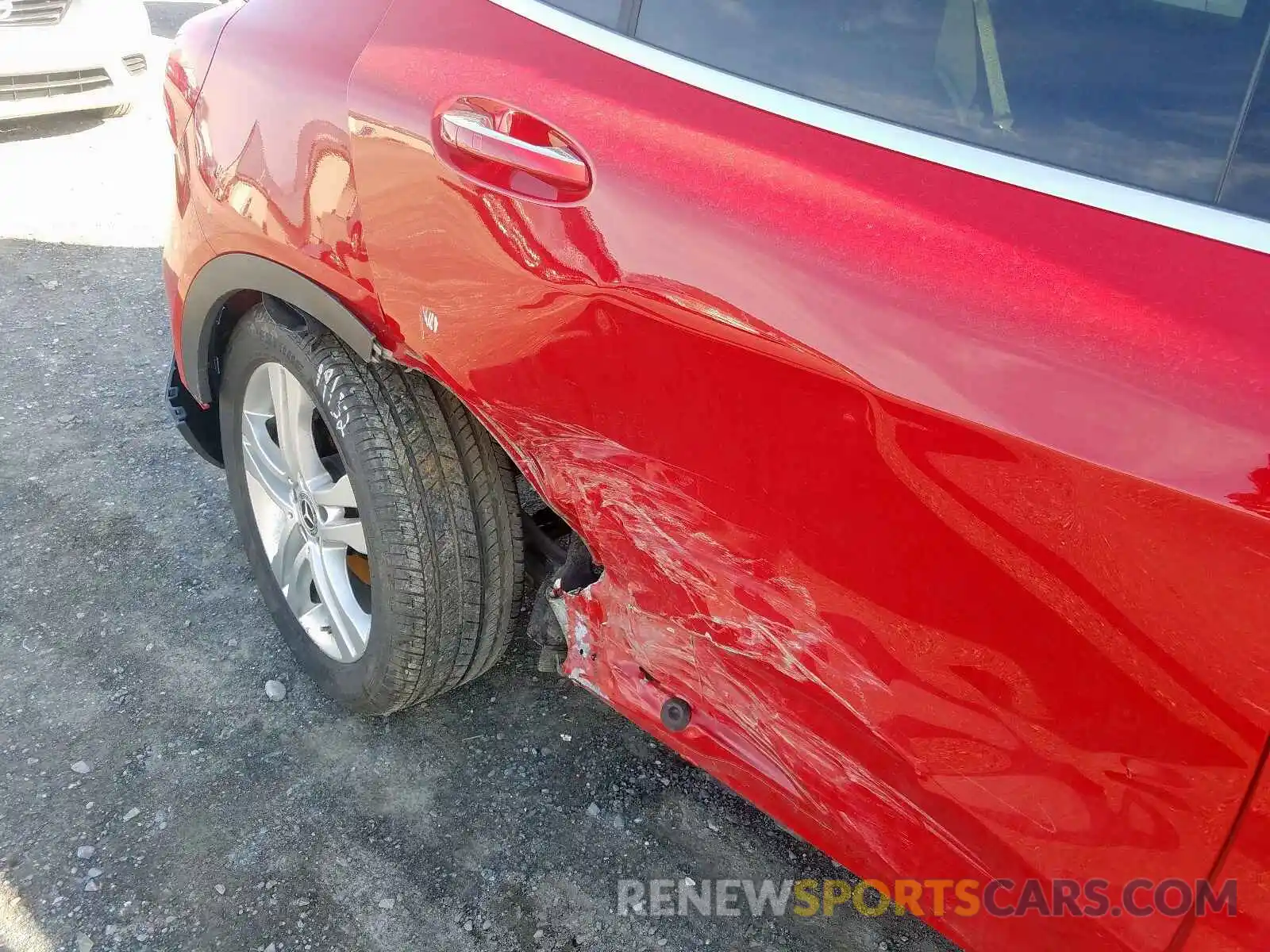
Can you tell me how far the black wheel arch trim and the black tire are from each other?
0.25 ft

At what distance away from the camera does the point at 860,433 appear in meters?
1.15

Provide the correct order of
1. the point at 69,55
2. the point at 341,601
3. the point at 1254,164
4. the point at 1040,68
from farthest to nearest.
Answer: the point at 69,55 → the point at 341,601 → the point at 1040,68 → the point at 1254,164

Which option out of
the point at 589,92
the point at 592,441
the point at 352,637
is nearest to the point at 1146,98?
the point at 589,92

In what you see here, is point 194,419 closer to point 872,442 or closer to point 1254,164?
point 872,442

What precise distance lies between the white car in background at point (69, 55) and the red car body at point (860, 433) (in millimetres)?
4880

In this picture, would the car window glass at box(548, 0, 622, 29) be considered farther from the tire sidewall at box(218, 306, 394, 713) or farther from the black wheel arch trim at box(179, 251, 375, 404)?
the tire sidewall at box(218, 306, 394, 713)

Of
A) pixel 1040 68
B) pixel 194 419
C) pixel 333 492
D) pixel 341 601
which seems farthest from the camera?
pixel 194 419

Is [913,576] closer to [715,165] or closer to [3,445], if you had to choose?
[715,165]

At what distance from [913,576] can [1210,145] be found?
→ 555 mm

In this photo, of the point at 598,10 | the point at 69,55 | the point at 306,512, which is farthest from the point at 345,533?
the point at 69,55

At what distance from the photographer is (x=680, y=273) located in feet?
4.16

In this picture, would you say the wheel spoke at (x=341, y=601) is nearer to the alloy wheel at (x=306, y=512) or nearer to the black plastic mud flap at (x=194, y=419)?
the alloy wheel at (x=306, y=512)

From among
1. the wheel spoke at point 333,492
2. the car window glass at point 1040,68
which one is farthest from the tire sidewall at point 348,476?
the car window glass at point 1040,68

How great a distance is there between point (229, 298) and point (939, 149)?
160 centimetres
